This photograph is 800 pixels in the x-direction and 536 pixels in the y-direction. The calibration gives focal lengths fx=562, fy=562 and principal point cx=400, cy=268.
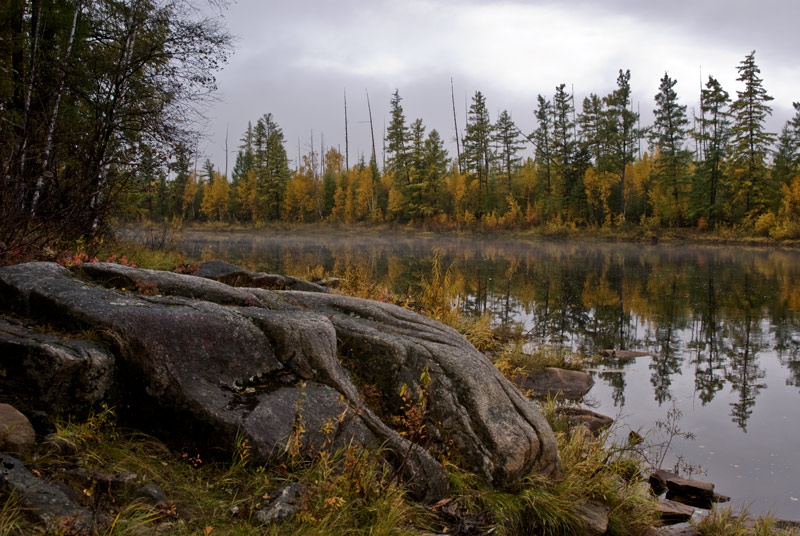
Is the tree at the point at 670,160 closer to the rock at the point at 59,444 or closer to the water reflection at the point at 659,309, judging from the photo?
the water reflection at the point at 659,309

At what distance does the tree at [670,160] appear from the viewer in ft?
156

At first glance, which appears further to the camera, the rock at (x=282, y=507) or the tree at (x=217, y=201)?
the tree at (x=217, y=201)

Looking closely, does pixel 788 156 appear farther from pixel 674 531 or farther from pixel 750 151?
pixel 674 531

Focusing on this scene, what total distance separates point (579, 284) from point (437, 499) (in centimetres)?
1706

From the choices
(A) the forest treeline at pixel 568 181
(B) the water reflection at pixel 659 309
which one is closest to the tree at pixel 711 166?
(A) the forest treeline at pixel 568 181

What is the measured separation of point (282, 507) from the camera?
309 cm

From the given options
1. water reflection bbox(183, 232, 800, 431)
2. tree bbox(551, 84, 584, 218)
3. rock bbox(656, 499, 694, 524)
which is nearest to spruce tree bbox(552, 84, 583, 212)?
tree bbox(551, 84, 584, 218)

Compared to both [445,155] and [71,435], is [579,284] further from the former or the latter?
[445,155]

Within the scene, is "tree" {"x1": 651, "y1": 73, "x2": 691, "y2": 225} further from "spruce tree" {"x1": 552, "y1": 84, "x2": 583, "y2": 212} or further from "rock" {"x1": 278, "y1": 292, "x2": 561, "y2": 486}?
"rock" {"x1": 278, "y1": 292, "x2": 561, "y2": 486}

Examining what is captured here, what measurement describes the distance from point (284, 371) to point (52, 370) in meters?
1.41

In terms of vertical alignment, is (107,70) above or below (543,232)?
above

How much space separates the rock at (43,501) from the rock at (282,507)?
2.76ft

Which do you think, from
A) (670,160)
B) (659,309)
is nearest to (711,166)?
(670,160)

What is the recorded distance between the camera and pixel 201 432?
11.5 ft
